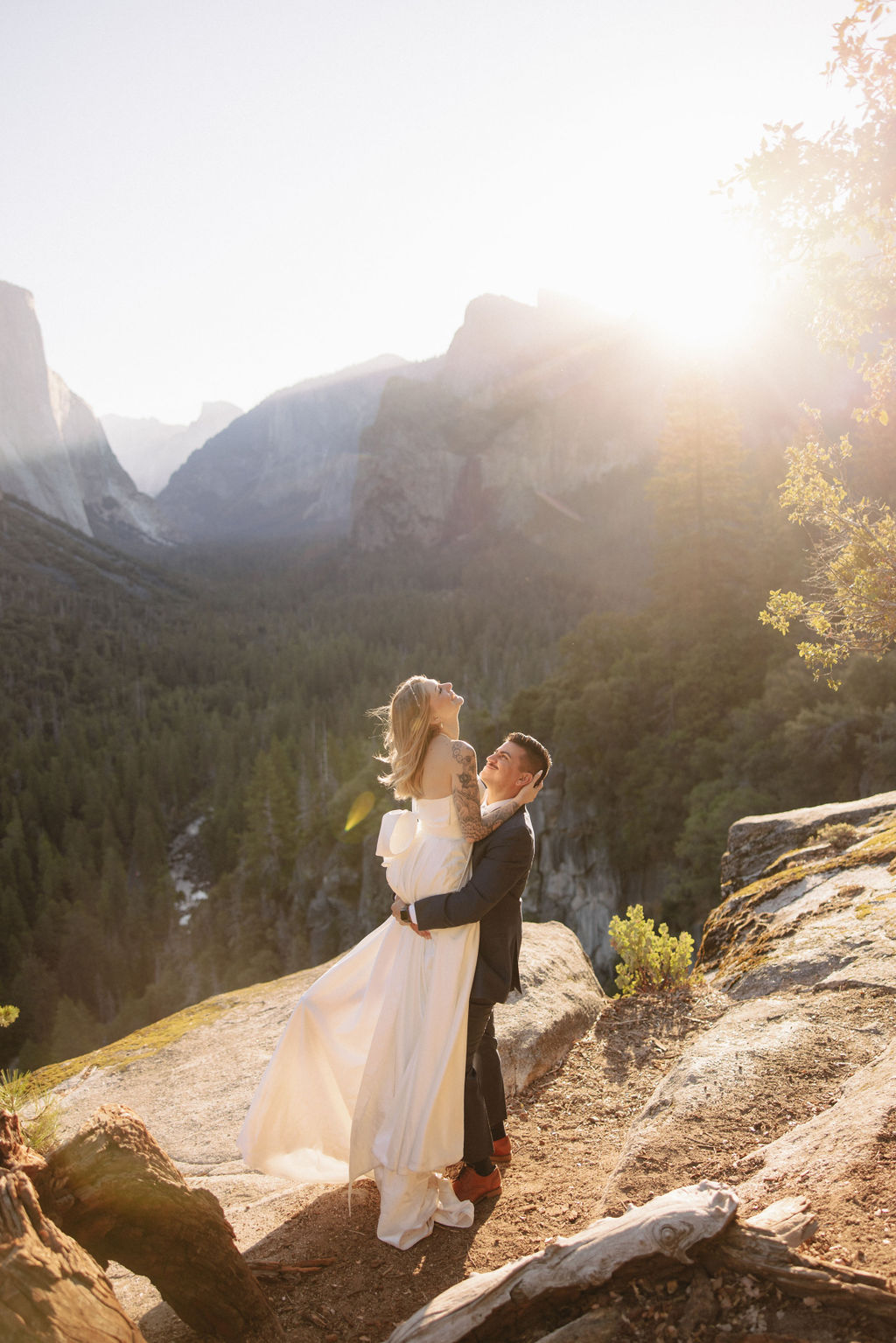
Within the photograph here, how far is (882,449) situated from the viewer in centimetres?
1934

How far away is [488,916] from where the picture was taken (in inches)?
140

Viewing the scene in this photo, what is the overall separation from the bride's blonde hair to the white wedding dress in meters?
0.15

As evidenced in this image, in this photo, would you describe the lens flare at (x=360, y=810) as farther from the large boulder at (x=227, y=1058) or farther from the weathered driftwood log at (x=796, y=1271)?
the weathered driftwood log at (x=796, y=1271)

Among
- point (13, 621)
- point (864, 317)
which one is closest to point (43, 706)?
point (13, 621)

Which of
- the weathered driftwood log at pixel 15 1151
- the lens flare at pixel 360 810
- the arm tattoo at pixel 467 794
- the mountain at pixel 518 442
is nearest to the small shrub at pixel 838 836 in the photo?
the arm tattoo at pixel 467 794

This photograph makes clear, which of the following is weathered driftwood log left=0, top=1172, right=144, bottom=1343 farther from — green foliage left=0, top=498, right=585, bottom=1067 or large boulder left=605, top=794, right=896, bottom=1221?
green foliage left=0, top=498, right=585, bottom=1067

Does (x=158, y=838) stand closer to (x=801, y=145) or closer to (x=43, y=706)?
(x=43, y=706)

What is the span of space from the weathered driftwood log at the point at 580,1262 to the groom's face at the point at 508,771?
164 centimetres

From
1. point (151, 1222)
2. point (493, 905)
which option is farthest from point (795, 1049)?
point (151, 1222)

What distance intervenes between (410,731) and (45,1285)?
2058mm

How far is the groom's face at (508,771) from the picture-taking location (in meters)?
3.57

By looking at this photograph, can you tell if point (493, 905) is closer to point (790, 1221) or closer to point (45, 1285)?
point (790, 1221)

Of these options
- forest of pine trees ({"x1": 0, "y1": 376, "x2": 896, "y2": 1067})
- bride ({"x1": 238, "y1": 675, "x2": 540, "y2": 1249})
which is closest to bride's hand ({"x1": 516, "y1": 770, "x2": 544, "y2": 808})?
bride ({"x1": 238, "y1": 675, "x2": 540, "y2": 1249})

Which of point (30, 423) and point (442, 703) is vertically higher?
point (30, 423)
